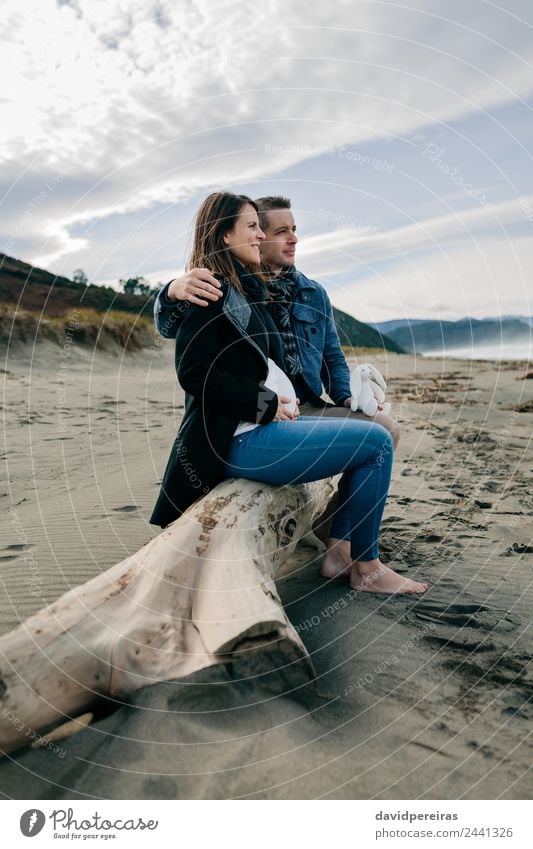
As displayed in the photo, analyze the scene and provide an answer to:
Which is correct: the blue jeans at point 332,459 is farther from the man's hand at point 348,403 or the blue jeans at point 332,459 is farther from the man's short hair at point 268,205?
the man's short hair at point 268,205

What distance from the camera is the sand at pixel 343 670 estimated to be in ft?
7.75

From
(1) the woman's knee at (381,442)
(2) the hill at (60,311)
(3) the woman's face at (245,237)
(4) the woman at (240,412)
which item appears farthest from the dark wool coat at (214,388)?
(2) the hill at (60,311)

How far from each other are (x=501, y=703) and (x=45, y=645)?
6.27 feet

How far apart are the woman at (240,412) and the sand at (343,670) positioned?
2.33 feet

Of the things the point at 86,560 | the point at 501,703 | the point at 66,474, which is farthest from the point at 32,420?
the point at 501,703

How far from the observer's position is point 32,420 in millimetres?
9727

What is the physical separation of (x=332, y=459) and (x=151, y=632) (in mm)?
1302

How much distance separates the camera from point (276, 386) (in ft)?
11.9

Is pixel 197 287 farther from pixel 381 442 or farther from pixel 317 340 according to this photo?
pixel 317 340

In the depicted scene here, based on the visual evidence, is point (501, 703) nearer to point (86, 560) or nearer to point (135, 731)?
point (135, 731)

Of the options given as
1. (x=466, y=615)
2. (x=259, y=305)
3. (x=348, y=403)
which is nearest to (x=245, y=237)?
(x=259, y=305)

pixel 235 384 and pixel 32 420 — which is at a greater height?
pixel 235 384

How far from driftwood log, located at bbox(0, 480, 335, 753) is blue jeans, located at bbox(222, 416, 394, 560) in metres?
0.42

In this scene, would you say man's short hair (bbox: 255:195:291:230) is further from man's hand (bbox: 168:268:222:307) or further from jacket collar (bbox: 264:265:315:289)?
man's hand (bbox: 168:268:222:307)
